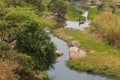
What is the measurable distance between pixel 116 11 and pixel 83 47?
31.1 m

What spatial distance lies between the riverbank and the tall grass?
142 cm

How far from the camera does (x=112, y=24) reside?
179 ft

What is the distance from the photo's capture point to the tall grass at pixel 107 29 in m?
52.3

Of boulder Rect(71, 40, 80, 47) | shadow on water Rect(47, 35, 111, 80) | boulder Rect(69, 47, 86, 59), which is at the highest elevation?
boulder Rect(69, 47, 86, 59)

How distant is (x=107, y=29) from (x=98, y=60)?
1049 cm

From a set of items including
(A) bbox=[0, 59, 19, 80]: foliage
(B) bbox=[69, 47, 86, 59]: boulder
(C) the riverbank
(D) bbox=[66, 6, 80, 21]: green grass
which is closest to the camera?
(A) bbox=[0, 59, 19, 80]: foliage

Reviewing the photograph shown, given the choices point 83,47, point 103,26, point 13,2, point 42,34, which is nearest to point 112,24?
point 103,26

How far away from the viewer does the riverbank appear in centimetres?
4131

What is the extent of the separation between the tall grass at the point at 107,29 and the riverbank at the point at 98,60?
1419mm

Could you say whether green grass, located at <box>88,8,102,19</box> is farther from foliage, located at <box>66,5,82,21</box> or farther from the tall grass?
the tall grass

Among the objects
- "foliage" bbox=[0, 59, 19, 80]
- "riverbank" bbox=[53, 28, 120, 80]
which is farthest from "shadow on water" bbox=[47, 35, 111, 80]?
"foliage" bbox=[0, 59, 19, 80]

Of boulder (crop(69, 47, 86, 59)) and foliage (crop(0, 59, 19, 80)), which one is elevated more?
foliage (crop(0, 59, 19, 80))

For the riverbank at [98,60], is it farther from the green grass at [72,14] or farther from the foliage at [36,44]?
the green grass at [72,14]

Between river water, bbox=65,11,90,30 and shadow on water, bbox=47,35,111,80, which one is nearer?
shadow on water, bbox=47,35,111,80
